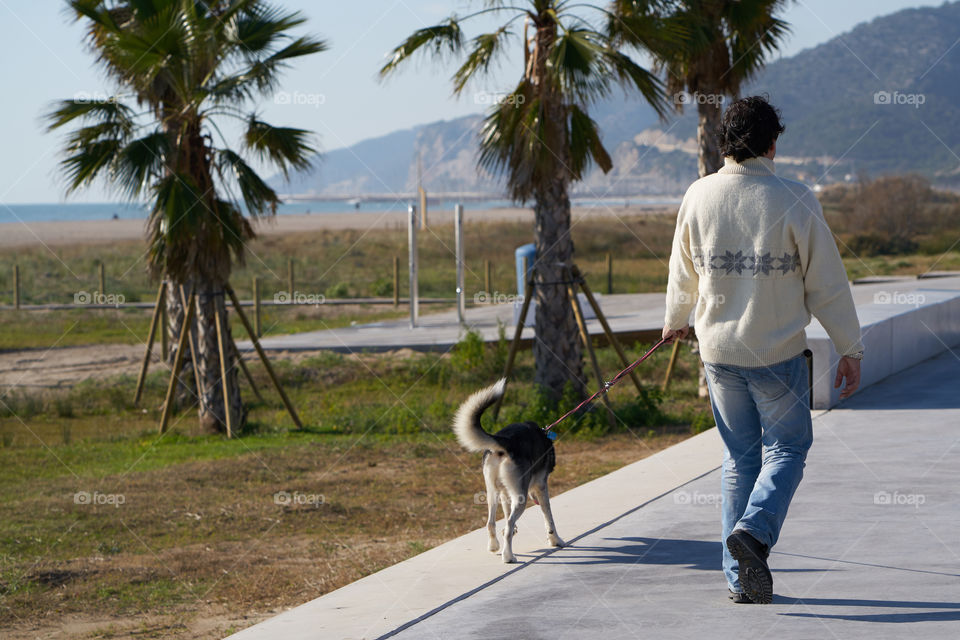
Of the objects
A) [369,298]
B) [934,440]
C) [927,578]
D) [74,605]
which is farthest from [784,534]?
[369,298]

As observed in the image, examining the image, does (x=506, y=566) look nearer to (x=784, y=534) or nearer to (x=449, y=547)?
(x=449, y=547)

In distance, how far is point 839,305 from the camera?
4.22 meters

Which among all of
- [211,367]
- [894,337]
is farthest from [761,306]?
[211,367]

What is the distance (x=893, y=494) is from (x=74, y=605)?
15.9 ft

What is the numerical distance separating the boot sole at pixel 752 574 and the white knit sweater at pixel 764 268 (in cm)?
72

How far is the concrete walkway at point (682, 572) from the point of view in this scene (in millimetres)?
4199

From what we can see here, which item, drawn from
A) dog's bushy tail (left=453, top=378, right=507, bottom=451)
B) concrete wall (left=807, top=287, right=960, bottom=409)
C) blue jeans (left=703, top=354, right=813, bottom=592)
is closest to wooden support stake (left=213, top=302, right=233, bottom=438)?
concrete wall (left=807, top=287, right=960, bottom=409)

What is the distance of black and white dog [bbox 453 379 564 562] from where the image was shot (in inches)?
216

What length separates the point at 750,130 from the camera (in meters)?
4.27

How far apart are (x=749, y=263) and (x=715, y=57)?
34.5ft

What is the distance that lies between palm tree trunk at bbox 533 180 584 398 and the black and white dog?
6789 mm

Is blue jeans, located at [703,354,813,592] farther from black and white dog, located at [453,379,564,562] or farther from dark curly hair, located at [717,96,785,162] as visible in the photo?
black and white dog, located at [453,379,564,562]

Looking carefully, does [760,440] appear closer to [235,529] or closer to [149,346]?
[235,529]

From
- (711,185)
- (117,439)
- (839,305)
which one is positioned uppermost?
(711,185)
